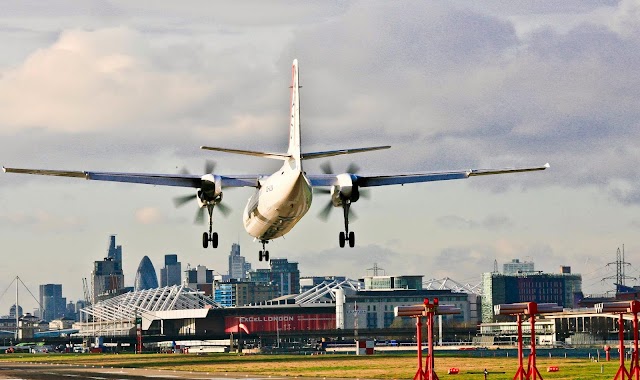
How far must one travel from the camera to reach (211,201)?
79.8m

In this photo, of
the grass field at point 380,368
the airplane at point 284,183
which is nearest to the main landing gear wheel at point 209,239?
the airplane at point 284,183

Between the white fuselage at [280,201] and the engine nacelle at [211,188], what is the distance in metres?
2.61

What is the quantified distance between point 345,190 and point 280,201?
9.21m

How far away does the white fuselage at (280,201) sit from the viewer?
67625mm

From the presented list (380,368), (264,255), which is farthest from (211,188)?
(380,368)

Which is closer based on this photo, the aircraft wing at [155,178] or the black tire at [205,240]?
the aircraft wing at [155,178]

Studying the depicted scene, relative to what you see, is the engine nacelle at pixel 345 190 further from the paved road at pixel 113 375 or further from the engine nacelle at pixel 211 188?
the paved road at pixel 113 375

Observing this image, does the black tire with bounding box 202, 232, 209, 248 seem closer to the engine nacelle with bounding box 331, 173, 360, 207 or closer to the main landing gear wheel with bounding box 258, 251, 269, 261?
the main landing gear wheel with bounding box 258, 251, 269, 261

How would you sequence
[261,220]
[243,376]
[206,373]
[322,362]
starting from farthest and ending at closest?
[322,362]
[206,373]
[243,376]
[261,220]

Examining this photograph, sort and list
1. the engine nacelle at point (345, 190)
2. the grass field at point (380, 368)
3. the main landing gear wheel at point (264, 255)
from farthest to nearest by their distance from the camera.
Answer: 1. the grass field at point (380, 368)
2. the main landing gear wheel at point (264, 255)
3. the engine nacelle at point (345, 190)

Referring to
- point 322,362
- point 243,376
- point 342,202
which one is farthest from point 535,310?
point 322,362

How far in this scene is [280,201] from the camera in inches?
2739

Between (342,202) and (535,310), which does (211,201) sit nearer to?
(342,202)

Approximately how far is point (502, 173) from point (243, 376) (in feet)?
185
